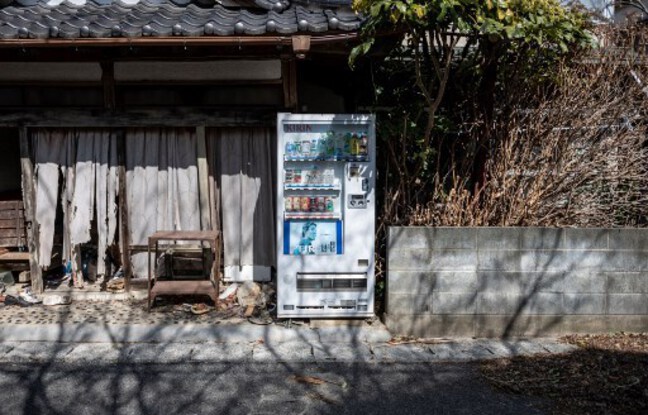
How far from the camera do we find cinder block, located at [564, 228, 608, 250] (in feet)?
19.1

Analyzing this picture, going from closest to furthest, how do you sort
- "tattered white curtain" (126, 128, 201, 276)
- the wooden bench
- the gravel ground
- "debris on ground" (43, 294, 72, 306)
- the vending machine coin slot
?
the vending machine coin slot < the gravel ground < "debris on ground" (43, 294, 72, 306) < "tattered white curtain" (126, 128, 201, 276) < the wooden bench

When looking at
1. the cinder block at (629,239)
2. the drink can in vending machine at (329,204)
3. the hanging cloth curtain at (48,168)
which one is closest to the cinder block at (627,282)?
the cinder block at (629,239)

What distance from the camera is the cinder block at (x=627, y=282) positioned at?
591 cm

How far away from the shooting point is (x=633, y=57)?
6.71 meters

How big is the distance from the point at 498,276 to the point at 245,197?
335 cm

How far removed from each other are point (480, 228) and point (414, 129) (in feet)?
4.57

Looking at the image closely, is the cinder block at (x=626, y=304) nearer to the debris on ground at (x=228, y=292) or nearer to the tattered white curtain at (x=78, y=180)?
the debris on ground at (x=228, y=292)

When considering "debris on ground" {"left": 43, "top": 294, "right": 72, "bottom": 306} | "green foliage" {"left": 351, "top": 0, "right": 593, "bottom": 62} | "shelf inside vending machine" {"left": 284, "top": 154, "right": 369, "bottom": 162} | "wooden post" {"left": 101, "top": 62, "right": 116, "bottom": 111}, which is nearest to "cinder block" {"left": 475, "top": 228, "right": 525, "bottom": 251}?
"shelf inside vending machine" {"left": 284, "top": 154, "right": 369, "bottom": 162}

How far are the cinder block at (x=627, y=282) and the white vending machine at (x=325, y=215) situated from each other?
2.68 meters

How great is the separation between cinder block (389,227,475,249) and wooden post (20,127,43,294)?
4.68 metres

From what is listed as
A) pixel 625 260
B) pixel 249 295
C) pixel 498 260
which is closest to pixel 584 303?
pixel 625 260

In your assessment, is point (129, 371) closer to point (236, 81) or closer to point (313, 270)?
point (313, 270)

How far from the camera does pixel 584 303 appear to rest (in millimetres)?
5902

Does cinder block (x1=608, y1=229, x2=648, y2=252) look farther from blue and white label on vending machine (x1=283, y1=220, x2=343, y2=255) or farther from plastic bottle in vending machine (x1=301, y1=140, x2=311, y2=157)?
plastic bottle in vending machine (x1=301, y1=140, x2=311, y2=157)
